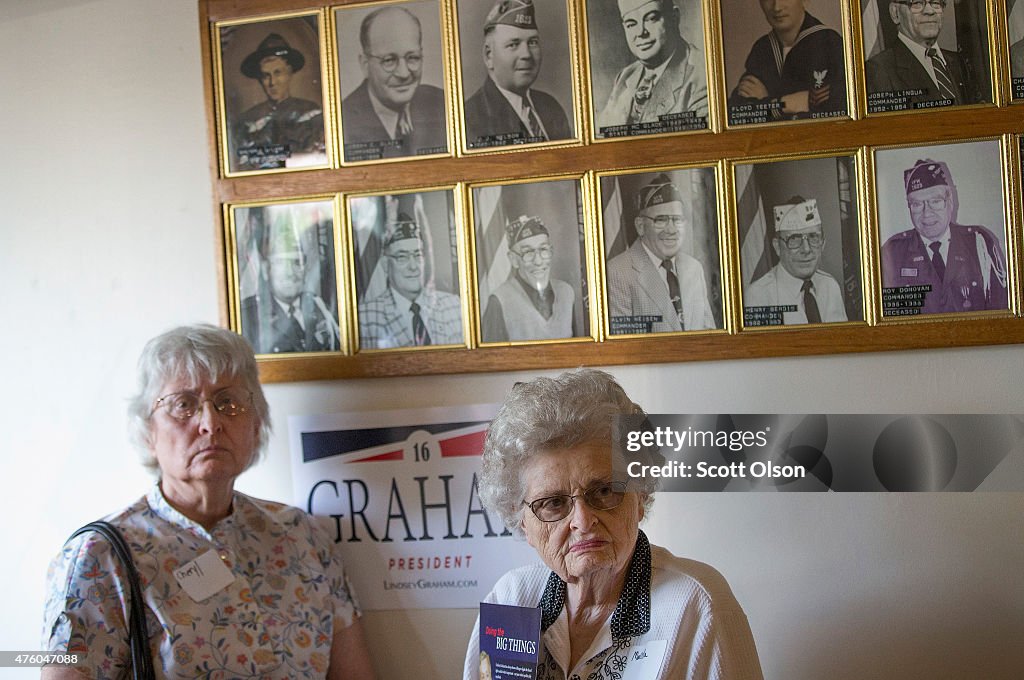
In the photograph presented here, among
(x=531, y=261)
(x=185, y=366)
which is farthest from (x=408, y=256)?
(x=185, y=366)

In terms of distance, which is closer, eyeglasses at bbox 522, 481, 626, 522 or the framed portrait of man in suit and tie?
eyeglasses at bbox 522, 481, 626, 522

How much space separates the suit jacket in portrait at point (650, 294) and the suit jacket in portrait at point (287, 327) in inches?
24.1

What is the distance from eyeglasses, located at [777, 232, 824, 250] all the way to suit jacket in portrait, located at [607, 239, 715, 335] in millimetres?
175

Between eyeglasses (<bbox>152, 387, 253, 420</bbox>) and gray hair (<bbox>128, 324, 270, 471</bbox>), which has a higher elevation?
gray hair (<bbox>128, 324, 270, 471</bbox>)

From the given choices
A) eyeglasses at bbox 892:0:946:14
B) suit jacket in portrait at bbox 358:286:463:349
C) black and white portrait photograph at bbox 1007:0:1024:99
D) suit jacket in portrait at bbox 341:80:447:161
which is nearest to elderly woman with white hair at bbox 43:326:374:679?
suit jacket in portrait at bbox 358:286:463:349

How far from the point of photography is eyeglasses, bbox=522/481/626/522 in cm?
149

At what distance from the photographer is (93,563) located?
1.69 metres

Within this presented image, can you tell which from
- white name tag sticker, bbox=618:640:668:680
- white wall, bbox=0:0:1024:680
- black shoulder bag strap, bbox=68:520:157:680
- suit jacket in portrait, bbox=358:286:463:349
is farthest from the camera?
suit jacket in portrait, bbox=358:286:463:349

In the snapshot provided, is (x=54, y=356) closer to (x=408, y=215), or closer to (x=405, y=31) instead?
(x=408, y=215)

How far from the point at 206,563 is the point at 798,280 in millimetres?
1289

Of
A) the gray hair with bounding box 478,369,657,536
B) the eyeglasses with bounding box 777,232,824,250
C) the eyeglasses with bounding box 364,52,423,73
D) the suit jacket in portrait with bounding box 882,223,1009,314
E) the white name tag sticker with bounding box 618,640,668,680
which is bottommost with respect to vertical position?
the white name tag sticker with bounding box 618,640,668,680

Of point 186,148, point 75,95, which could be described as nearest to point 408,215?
point 186,148

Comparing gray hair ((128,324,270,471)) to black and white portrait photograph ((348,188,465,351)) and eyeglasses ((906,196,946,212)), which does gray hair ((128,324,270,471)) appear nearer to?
black and white portrait photograph ((348,188,465,351))

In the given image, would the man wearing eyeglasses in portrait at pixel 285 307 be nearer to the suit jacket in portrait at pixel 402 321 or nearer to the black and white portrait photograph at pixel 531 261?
the suit jacket in portrait at pixel 402 321
